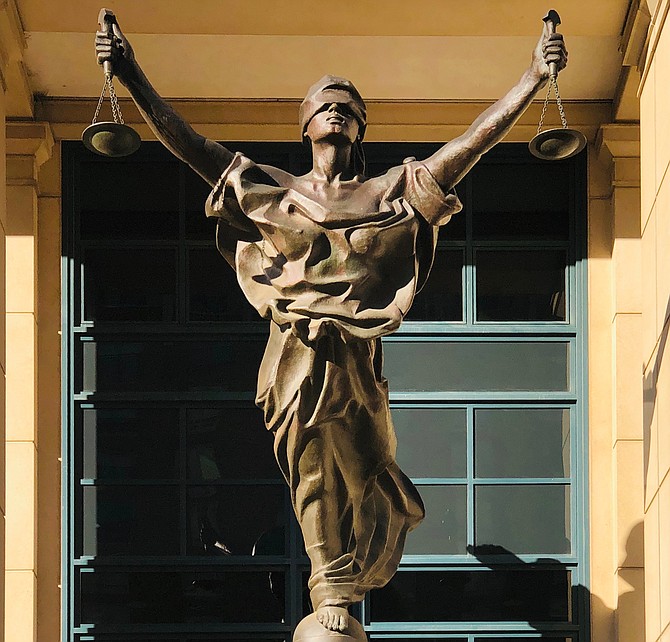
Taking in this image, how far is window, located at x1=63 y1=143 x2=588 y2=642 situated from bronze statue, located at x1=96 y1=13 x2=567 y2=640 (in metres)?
Result: 2.60

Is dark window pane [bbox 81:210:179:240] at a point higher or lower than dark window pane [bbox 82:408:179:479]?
higher

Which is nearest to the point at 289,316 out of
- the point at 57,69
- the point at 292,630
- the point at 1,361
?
the point at 1,361

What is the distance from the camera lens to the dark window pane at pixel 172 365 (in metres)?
15.1

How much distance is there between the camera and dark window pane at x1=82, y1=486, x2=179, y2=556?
14758mm

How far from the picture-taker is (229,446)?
15.0 meters

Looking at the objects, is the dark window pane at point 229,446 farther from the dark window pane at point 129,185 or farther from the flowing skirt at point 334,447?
the flowing skirt at point 334,447

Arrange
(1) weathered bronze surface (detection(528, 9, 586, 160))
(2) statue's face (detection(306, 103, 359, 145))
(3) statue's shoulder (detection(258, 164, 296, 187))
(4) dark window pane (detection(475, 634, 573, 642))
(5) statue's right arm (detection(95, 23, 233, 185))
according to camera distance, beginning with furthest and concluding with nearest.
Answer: (4) dark window pane (detection(475, 634, 573, 642)) < (3) statue's shoulder (detection(258, 164, 296, 187)) < (2) statue's face (detection(306, 103, 359, 145)) < (1) weathered bronze surface (detection(528, 9, 586, 160)) < (5) statue's right arm (detection(95, 23, 233, 185))

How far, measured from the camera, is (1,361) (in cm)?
1345

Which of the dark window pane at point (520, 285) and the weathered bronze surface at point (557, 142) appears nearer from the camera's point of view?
the weathered bronze surface at point (557, 142)

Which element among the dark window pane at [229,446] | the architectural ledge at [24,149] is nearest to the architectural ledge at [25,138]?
the architectural ledge at [24,149]

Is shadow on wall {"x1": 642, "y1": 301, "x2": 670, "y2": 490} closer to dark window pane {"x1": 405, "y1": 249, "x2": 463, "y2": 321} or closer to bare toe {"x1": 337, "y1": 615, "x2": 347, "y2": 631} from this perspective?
dark window pane {"x1": 405, "y1": 249, "x2": 463, "y2": 321}

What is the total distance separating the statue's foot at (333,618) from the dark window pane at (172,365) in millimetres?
3513

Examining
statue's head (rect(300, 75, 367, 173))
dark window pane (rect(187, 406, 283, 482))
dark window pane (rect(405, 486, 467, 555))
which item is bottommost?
dark window pane (rect(405, 486, 467, 555))

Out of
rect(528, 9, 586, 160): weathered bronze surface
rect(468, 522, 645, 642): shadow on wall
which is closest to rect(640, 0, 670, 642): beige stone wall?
rect(528, 9, 586, 160): weathered bronze surface
